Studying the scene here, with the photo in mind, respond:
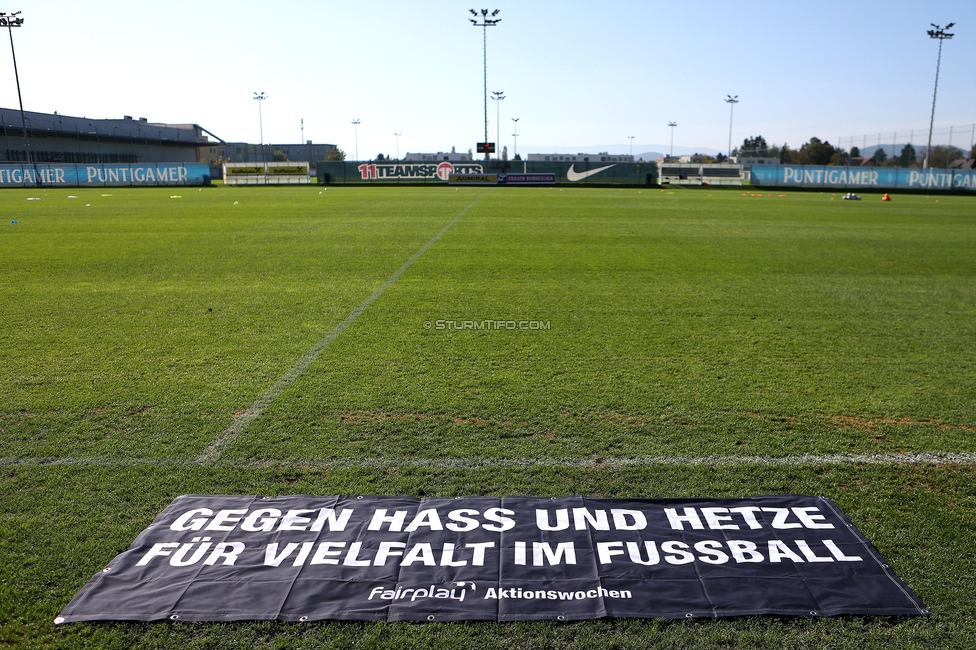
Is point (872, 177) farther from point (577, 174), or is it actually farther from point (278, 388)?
point (278, 388)

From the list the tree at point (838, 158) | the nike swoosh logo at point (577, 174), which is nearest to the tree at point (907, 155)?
the tree at point (838, 158)

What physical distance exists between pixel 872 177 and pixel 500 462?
150 ft

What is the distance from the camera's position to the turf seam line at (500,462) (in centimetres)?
391

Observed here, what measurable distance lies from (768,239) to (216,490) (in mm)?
13617

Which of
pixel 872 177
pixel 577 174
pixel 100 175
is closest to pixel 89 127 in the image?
pixel 100 175

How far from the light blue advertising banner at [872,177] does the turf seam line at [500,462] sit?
42781 mm

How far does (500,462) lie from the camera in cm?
395

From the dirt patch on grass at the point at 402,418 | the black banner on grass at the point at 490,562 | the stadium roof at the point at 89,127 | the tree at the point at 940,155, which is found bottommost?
the black banner on grass at the point at 490,562

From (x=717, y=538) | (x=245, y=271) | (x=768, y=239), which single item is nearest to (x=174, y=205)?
(x=245, y=271)

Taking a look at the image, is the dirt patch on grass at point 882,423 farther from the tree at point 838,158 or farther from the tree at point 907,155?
the tree at point 838,158

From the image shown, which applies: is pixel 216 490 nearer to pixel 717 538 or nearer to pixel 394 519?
pixel 394 519

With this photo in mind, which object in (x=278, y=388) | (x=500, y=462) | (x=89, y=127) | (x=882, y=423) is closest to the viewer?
(x=500, y=462)

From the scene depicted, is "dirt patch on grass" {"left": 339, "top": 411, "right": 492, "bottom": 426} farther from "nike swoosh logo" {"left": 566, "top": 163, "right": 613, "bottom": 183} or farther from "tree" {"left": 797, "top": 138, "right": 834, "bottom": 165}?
"tree" {"left": 797, "top": 138, "right": 834, "bottom": 165}

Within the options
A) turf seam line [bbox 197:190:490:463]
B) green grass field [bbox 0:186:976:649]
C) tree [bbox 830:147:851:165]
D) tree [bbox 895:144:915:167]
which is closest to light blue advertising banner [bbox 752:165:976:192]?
tree [bbox 895:144:915:167]
